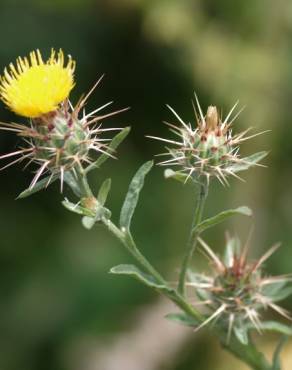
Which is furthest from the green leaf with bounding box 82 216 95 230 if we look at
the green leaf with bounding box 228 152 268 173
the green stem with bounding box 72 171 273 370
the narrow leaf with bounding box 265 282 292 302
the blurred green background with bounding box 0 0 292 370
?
the blurred green background with bounding box 0 0 292 370

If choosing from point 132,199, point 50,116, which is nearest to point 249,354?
point 132,199

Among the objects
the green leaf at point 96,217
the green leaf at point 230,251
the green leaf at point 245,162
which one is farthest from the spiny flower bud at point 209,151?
the green leaf at point 230,251

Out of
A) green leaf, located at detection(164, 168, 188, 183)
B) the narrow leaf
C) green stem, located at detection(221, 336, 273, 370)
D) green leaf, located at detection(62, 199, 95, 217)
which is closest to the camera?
green leaf, located at detection(164, 168, 188, 183)

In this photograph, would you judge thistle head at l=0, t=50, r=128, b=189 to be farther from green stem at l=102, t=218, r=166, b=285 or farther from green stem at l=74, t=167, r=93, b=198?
green stem at l=102, t=218, r=166, b=285

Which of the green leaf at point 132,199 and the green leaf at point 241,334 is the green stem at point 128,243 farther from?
the green leaf at point 241,334

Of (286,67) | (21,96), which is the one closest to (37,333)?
(286,67)

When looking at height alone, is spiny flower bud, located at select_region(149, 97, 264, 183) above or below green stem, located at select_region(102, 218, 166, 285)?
above
